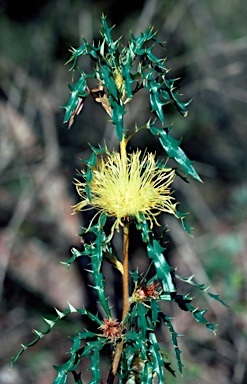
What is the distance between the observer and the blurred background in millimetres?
4105

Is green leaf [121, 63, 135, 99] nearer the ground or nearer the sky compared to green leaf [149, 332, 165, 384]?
nearer the sky

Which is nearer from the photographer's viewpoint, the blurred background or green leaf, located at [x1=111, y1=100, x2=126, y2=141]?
green leaf, located at [x1=111, y1=100, x2=126, y2=141]

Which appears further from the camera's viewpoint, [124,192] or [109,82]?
[124,192]

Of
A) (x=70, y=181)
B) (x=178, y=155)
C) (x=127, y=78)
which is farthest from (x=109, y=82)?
(x=70, y=181)

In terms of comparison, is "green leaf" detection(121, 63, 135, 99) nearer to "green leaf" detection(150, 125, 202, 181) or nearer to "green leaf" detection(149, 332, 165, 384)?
"green leaf" detection(150, 125, 202, 181)

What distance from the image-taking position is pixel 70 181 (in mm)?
4941

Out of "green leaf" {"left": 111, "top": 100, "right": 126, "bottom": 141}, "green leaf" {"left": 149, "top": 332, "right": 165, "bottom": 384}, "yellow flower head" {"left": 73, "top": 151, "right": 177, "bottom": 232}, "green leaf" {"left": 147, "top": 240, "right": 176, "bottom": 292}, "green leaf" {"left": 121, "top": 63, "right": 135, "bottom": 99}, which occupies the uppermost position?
"green leaf" {"left": 121, "top": 63, "right": 135, "bottom": 99}

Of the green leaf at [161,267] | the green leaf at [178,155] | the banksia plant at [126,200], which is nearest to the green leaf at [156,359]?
the banksia plant at [126,200]

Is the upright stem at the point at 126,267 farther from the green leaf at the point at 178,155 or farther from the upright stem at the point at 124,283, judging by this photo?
the green leaf at the point at 178,155

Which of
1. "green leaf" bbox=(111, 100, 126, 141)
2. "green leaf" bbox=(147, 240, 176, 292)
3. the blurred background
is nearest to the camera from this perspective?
"green leaf" bbox=(111, 100, 126, 141)

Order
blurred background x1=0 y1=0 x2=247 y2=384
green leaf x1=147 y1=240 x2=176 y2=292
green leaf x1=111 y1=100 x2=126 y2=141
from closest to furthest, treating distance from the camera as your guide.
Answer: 1. green leaf x1=111 y1=100 x2=126 y2=141
2. green leaf x1=147 y1=240 x2=176 y2=292
3. blurred background x1=0 y1=0 x2=247 y2=384

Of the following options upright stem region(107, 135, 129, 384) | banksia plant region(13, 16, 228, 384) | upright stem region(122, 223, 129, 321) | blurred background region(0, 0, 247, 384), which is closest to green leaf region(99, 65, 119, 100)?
banksia plant region(13, 16, 228, 384)

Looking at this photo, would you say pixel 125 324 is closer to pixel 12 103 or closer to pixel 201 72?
pixel 12 103

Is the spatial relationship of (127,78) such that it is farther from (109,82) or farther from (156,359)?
(156,359)
